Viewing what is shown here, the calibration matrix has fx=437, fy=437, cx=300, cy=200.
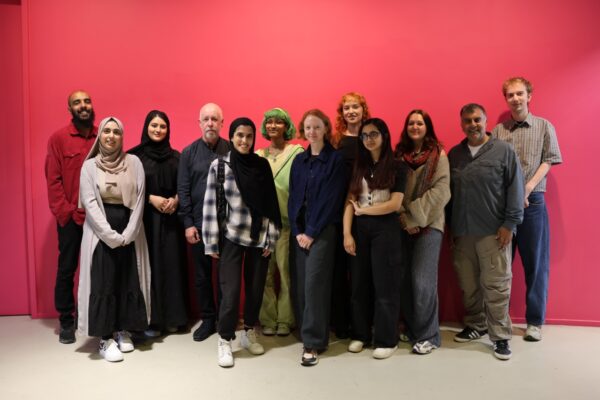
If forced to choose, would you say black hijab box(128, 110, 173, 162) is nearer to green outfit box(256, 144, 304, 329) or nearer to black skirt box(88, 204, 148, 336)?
black skirt box(88, 204, 148, 336)

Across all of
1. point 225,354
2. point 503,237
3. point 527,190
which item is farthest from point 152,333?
point 527,190

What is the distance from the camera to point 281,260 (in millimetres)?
3156

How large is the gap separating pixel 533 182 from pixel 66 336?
345 centimetres

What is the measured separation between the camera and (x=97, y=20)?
347 centimetres

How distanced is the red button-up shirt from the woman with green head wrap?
1.31 m

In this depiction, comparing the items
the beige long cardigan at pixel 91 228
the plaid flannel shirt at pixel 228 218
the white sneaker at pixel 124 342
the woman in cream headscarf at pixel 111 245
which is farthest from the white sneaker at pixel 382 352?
the beige long cardigan at pixel 91 228

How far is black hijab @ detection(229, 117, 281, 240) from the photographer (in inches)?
106

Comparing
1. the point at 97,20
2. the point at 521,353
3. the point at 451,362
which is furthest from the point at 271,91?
the point at 521,353

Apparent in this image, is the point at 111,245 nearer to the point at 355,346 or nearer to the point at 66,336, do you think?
the point at 66,336

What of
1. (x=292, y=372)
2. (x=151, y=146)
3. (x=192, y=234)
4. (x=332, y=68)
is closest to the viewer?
(x=292, y=372)

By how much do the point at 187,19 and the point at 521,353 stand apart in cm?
347

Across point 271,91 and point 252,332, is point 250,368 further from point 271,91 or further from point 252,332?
point 271,91

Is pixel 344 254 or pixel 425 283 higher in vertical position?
pixel 344 254

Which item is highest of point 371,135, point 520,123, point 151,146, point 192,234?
point 520,123
